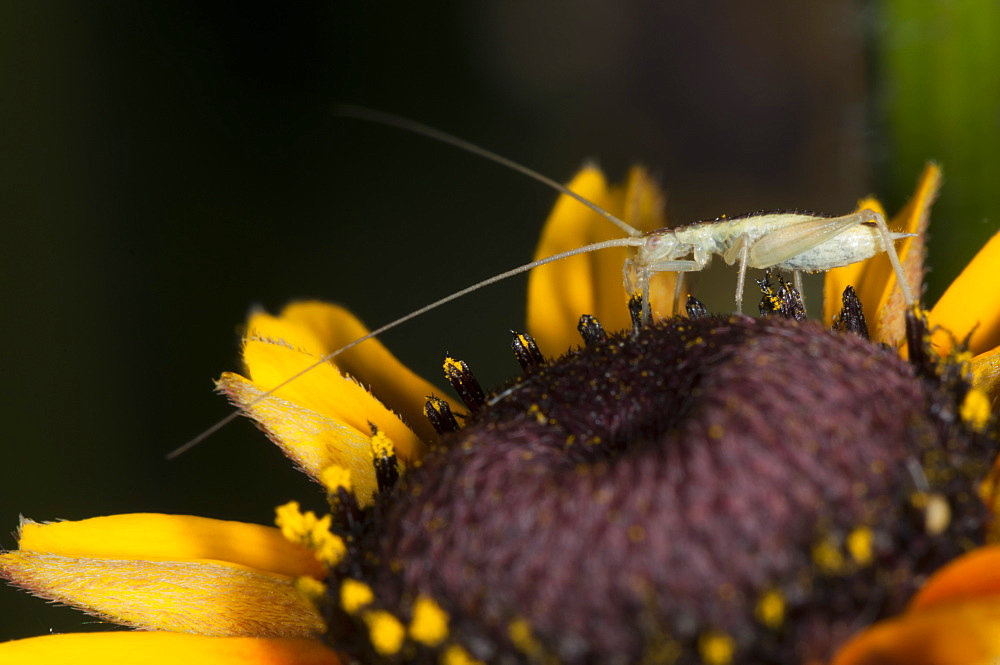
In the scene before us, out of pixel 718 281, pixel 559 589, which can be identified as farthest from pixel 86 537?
pixel 718 281

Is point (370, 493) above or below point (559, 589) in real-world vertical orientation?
above

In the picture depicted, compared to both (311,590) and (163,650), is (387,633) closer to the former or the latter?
(311,590)

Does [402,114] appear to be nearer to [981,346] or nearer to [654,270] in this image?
[654,270]

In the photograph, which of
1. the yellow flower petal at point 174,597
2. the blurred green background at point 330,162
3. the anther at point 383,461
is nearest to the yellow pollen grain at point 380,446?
the anther at point 383,461

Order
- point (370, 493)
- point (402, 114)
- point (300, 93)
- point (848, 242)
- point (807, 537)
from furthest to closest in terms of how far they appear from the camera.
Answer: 1. point (402, 114)
2. point (300, 93)
3. point (848, 242)
4. point (370, 493)
5. point (807, 537)

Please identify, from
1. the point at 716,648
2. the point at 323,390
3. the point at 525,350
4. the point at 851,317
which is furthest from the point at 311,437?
the point at 851,317

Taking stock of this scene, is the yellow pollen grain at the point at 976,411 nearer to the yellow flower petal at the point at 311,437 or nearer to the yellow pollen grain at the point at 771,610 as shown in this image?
the yellow pollen grain at the point at 771,610
